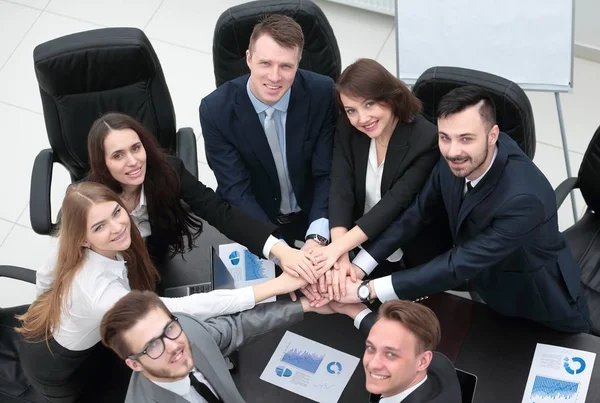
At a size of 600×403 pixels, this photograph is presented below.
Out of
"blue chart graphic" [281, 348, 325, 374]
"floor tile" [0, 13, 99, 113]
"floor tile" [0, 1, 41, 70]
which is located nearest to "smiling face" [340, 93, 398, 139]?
"blue chart graphic" [281, 348, 325, 374]

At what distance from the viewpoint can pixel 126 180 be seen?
112 inches

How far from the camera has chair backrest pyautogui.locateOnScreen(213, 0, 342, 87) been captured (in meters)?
3.20

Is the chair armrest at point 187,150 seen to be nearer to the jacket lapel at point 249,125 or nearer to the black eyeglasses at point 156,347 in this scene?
the jacket lapel at point 249,125

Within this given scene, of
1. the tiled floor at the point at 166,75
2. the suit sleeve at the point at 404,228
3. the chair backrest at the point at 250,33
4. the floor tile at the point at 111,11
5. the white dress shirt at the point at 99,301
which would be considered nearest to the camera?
the white dress shirt at the point at 99,301

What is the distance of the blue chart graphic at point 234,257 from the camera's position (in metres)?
2.97

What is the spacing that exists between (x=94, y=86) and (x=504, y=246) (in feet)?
6.30

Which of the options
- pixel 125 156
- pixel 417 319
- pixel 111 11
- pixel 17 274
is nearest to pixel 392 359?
pixel 417 319

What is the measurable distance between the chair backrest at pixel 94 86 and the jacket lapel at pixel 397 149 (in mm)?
1145

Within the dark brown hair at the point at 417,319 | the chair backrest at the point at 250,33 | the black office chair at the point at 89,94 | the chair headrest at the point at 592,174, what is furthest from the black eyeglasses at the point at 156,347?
the chair headrest at the point at 592,174

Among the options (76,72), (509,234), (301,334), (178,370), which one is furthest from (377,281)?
(76,72)

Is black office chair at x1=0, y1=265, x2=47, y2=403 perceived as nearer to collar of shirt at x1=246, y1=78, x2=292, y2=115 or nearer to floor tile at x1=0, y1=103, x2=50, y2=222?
collar of shirt at x1=246, y1=78, x2=292, y2=115

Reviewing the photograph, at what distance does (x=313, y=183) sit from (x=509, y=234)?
3.58 ft

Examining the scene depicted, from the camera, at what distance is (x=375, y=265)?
2918 mm

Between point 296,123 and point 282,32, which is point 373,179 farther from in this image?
point 282,32
